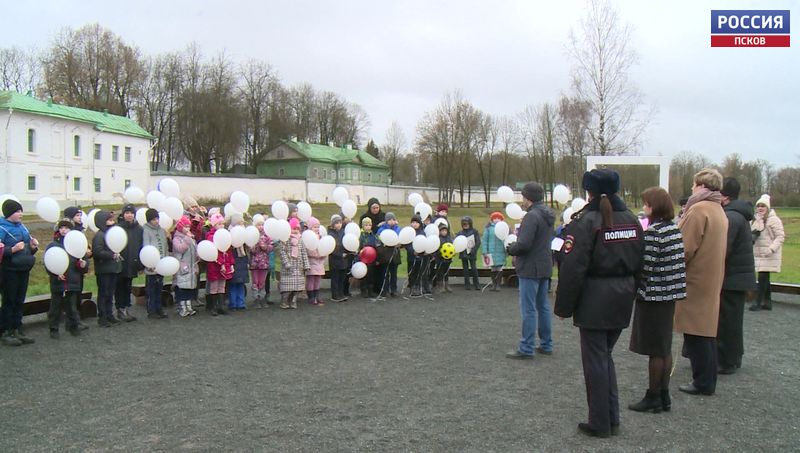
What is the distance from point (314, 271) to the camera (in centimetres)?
992

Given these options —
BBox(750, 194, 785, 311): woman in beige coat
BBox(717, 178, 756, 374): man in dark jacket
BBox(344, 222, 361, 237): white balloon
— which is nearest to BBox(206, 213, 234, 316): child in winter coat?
BBox(344, 222, 361, 237): white balloon

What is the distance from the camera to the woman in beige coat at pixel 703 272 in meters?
4.85

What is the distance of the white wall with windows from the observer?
36594 millimetres

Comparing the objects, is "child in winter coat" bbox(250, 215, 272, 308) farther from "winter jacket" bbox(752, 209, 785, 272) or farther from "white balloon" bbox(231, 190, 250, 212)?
"winter jacket" bbox(752, 209, 785, 272)

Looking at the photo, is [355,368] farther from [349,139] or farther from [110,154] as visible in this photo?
[349,139]

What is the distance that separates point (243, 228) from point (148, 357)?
10.1 feet

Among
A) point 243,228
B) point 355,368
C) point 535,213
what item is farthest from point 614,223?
point 243,228

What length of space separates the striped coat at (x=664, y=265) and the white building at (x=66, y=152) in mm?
40979

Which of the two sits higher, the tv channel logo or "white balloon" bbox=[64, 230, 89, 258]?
the tv channel logo

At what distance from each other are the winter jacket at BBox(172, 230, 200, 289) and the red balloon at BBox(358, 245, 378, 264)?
292 cm

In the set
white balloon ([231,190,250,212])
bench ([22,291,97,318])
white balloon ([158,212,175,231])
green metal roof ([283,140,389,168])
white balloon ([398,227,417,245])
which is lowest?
bench ([22,291,97,318])

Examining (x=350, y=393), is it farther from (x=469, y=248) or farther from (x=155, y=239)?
(x=469, y=248)

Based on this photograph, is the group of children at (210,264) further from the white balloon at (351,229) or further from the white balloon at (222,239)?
the white balloon at (222,239)

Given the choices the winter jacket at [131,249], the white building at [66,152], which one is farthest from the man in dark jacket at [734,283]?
the white building at [66,152]
